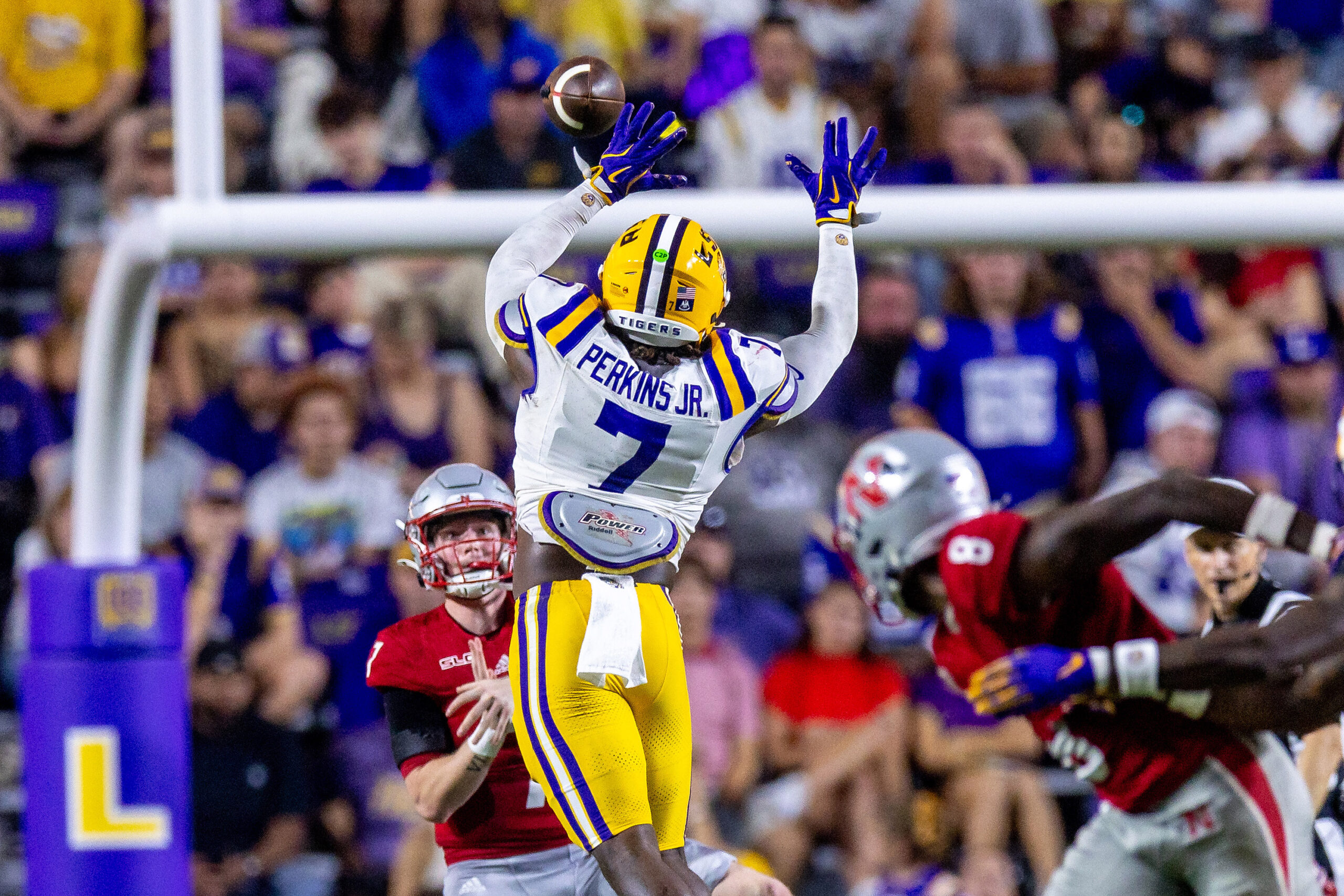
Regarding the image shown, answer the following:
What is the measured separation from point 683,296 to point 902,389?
3.85m

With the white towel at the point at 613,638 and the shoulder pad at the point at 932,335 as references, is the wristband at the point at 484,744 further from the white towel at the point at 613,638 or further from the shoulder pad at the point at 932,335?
the shoulder pad at the point at 932,335

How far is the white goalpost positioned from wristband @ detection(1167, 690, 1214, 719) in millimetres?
1724

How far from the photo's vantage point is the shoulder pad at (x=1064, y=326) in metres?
8.81

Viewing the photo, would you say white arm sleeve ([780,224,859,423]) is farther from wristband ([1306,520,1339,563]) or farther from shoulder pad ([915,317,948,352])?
shoulder pad ([915,317,948,352])

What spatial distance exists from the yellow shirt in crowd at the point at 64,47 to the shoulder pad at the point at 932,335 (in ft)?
13.7

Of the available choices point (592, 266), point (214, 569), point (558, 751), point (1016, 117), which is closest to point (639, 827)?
point (558, 751)

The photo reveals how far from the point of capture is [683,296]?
16.5 feet

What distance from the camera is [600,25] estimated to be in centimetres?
999

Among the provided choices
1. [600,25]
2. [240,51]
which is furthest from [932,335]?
[240,51]

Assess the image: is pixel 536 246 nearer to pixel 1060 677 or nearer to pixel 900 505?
pixel 900 505

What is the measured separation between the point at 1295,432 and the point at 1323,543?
161 inches

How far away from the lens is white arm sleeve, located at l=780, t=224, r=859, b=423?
538 centimetres

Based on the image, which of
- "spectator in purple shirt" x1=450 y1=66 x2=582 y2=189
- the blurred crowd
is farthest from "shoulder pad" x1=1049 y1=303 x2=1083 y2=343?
"spectator in purple shirt" x1=450 y1=66 x2=582 y2=189

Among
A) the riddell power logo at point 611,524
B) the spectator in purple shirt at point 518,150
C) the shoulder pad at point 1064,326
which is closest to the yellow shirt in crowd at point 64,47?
the spectator in purple shirt at point 518,150
